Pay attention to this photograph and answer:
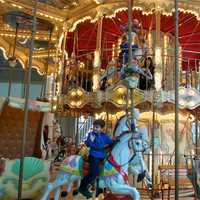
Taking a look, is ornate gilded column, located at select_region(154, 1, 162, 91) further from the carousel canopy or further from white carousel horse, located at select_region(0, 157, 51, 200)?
white carousel horse, located at select_region(0, 157, 51, 200)

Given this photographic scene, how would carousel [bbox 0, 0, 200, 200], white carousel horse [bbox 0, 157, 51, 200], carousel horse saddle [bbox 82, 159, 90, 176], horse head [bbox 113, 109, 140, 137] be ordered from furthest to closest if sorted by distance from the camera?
1. carousel [bbox 0, 0, 200, 200]
2. white carousel horse [bbox 0, 157, 51, 200]
3. carousel horse saddle [bbox 82, 159, 90, 176]
4. horse head [bbox 113, 109, 140, 137]

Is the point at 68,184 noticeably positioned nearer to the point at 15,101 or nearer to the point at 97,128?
the point at 97,128

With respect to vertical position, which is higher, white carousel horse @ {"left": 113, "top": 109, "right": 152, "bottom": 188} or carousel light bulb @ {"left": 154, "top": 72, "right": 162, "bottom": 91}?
carousel light bulb @ {"left": 154, "top": 72, "right": 162, "bottom": 91}

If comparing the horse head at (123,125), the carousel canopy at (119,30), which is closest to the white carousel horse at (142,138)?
the horse head at (123,125)

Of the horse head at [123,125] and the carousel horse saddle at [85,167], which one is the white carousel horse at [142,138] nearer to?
the horse head at [123,125]

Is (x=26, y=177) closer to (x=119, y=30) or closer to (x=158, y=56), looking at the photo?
(x=158, y=56)

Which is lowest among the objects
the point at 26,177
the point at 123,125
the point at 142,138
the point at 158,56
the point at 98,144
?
the point at 26,177

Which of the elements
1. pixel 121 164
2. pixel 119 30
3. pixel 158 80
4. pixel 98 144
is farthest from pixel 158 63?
pixel 121 164

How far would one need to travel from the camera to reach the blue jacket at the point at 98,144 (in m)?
5.08

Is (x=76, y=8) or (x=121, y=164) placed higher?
(x=76, y=8)

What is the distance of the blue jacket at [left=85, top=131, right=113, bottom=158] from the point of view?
16.7 feet

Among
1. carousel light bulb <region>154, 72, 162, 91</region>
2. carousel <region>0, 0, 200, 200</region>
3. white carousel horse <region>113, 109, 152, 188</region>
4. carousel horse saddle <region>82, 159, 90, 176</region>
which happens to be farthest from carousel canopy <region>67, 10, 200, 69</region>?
carousel horse saddle <region>82, 159, 90, 176</region>

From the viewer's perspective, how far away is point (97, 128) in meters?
5.23

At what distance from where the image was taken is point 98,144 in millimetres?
5102
